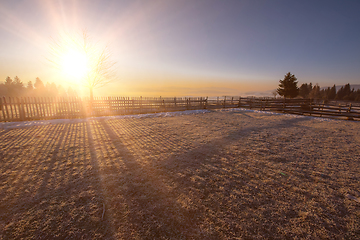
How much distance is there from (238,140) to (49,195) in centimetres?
599

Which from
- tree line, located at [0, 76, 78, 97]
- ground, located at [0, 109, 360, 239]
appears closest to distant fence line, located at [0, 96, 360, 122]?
ground, located at [0, 109, 360, 239]

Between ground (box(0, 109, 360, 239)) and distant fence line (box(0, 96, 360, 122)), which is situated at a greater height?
distant fence line (box(0, 96, 360, 122))

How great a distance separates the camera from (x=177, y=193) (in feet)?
8.55

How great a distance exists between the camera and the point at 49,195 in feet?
8.27

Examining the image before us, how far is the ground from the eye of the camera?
191cm

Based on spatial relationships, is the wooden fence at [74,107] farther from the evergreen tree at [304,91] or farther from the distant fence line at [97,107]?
the evergreen tree at [304,91]

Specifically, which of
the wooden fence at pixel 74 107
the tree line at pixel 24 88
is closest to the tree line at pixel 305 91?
the wooden fence at pixel 74 107

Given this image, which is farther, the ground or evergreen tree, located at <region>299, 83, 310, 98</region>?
evergreen tree, located at <region>299, 83, 310, 98</region>

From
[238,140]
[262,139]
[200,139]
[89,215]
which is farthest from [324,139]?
[89,215]

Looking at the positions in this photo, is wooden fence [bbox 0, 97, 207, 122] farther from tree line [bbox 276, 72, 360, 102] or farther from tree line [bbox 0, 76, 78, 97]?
tree line [bbox 0, 76, 78, 97]

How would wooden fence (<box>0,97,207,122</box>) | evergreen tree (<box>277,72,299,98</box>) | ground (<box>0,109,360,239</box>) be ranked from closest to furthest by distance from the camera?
ground (<box>0,109,360,239</box>), wooden fence (<box>0,97,207,122</box>), evergreen tree (<box>277,72,299,98</box>)

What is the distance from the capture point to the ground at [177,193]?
1910 mm

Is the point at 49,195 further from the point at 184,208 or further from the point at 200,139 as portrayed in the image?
the point at 200,139

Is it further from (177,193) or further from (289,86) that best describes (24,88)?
(289,86)
